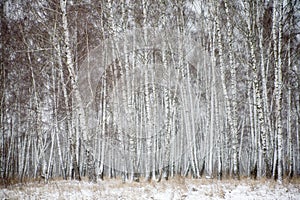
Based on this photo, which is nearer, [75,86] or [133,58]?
[75,86]

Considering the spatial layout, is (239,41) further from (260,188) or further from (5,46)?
(5,46)

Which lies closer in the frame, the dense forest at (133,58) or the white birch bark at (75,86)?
the white birch bark at (75,86)

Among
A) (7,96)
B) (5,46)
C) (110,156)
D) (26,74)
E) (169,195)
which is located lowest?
(110,156)

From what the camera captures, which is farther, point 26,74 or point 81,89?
point 81,89

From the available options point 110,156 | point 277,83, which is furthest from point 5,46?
point 110,156

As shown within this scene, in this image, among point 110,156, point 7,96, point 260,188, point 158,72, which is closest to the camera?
point 260,188

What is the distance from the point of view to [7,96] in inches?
553

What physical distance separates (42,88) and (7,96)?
185cm

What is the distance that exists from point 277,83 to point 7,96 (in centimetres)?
1307

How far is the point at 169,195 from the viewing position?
629 centimetres

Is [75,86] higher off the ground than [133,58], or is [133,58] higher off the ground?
[133,58]

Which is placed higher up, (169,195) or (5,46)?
(5,46)

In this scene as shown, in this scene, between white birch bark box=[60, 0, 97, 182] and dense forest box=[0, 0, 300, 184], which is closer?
white birch bark box=[60, 0, 97, 182]

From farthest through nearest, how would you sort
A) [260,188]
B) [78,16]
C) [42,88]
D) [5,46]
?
[42,88]
[78,16]
[5,46]
[260,188]
